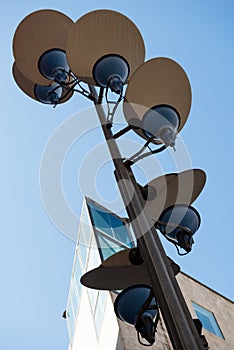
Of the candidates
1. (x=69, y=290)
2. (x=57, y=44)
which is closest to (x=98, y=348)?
(x=69, y=290)

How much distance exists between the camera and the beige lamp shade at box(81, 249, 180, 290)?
2.33m

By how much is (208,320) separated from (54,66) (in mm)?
8491

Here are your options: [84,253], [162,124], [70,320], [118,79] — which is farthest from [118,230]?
[162,124]

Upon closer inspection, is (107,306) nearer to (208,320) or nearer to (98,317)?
(98,317)

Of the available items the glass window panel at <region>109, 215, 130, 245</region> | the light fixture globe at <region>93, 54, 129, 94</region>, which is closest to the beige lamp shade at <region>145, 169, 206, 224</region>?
the light fixture globe at <region>93, 54, 129, 94</region>

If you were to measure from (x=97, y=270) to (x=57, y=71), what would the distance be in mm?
1699

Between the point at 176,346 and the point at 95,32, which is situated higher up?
the point at 95,32

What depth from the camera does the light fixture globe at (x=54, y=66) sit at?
3.36m

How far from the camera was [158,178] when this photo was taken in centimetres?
271

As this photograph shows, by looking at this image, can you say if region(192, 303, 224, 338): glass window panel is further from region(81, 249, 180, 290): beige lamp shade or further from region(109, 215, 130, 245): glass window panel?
region(81, 249, 180, 290): beige lamp shade

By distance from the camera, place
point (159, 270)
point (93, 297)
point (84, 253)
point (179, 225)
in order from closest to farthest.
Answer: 1. point (159, 270)
2. point (179, 225)
3. point (93, 297)
4. point (84, 253)

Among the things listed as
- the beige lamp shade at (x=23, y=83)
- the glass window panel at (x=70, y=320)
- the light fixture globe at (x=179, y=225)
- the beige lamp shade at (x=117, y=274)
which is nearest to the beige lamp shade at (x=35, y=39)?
the beige lamp shade at (x=23, y=83)

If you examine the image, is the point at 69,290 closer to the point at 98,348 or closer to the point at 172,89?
the point at 98,348

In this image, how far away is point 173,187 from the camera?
2680mm
